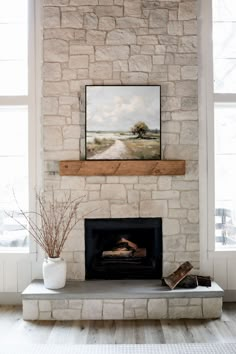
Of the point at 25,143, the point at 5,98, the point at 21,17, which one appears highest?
the point at 21,17

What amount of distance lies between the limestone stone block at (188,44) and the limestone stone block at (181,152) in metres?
1.01

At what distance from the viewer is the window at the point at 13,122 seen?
4031 mm

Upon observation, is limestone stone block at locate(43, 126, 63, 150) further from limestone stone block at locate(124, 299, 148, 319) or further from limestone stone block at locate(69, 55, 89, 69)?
limestone stone block at locate(124, 299, 148, 319)

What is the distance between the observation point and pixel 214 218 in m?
3.98

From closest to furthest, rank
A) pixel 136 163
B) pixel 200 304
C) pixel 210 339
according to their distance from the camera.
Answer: pixel 210 339
pixel 200 304
pixel 136 163

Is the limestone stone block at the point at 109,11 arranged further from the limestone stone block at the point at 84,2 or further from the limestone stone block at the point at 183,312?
the limestone stone block at the point at 183,312

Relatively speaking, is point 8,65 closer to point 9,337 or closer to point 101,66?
point 101,66

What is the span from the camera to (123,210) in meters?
3.92

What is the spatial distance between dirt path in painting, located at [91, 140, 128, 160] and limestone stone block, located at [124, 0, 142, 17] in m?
1.34

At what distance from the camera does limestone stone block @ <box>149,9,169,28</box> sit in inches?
154

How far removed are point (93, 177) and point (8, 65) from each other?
60.0 inches

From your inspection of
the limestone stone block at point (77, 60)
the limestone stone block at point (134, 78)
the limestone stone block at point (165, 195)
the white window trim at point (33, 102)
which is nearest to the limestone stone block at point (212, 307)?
the limestone stone block at point (165, 195)

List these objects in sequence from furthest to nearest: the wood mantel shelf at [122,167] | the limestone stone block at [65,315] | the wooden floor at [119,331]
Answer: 1. the wood mantel shelf at [122,167]
2. the limestone stone block at [65,315]
3. the wooden floor at [119,331]

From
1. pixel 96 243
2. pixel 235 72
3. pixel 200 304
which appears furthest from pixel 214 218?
pixel 235 72
